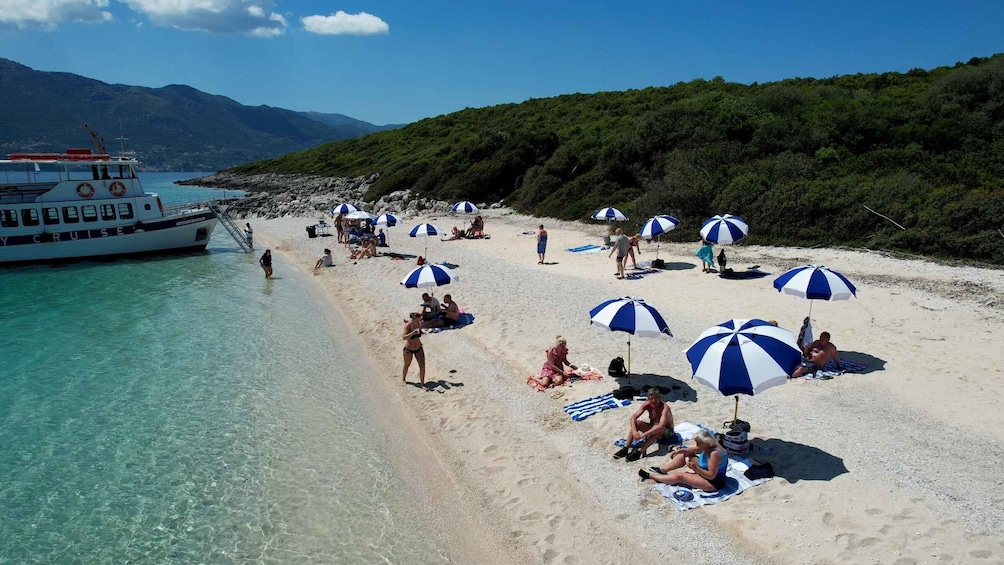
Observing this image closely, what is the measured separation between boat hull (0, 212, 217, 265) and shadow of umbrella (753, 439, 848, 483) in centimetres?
2756

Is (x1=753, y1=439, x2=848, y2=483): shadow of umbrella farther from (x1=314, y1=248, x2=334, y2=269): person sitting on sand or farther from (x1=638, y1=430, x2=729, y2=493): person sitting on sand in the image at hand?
(x1=314, y1=248, x2=334, y2=269): person sitting on sand

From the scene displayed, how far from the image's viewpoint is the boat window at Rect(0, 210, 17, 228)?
23938 millimetres

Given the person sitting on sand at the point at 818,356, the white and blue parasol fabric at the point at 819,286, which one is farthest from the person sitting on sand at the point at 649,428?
the white and blue parasol fabric at the point at 819,286

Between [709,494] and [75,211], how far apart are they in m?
28.5

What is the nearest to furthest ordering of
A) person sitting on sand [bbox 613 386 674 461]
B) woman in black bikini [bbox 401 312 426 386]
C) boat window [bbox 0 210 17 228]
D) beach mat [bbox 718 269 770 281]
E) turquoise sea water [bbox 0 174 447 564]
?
1. turquoise sea water [bbox 0 174 447 564]
2. person sitting on sand [bbox 613 386 674 461]
3. woman in black bikini [bbox 401 312 426 386]
4. beach mat [bbox 718 269 770 281]
5. boat window [bbox 0 210 17 228]

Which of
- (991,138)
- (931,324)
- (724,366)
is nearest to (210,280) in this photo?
(724,366)

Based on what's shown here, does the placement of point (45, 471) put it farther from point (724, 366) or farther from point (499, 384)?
point (724, 366)

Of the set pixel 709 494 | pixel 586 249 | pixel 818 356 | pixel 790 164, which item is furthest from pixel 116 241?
pixel 790 164

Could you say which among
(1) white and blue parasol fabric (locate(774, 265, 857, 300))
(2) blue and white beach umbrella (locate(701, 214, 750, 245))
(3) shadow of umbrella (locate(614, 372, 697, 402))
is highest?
(2) blue and white beach umbrella (locate(701, 214, 750, 245))

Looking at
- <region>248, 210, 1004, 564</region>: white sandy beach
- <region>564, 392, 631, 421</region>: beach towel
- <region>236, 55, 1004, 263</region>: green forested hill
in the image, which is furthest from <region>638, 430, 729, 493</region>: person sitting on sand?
<region>236, 55, 1004, 263</region>: green forested hill

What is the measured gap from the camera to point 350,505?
738cm

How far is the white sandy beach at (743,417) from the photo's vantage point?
5.90 metres

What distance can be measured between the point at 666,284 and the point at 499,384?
769 cm

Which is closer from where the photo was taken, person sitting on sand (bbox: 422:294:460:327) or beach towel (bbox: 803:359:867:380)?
beach towel (bbox: 803:359:867:380)
